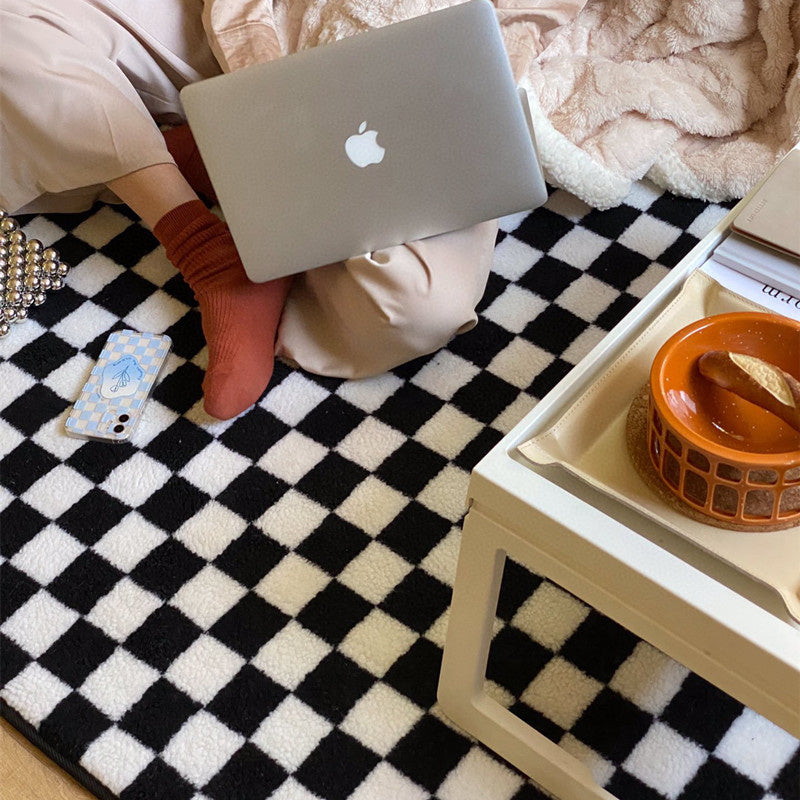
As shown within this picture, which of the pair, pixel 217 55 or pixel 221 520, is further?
pixel 217 55

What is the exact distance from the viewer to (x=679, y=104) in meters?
1.44

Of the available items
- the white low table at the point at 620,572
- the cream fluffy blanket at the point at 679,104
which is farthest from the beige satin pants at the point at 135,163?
the white low table at the point at 620,572

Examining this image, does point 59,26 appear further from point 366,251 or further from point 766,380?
point 766,380

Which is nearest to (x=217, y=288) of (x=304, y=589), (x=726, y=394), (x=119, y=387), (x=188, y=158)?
(x=119, y=387)

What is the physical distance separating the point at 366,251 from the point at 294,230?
0.33ft

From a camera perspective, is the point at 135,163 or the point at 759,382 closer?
the point at 759,382

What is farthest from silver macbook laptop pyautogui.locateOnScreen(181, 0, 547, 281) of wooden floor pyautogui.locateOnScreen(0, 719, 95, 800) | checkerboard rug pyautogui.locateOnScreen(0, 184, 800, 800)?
wooden floor pyautogui.locateOnScreen(0, 719, 95, 800)

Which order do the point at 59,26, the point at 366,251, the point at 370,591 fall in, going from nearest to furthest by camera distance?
the point at 370,591, the point at 366,251, the point at 59,26

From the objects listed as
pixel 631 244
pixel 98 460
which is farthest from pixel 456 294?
pixel 98 460

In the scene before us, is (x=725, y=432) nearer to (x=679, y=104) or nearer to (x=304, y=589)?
(x=304, y=589)

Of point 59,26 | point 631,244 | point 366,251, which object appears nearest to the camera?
point 366,251

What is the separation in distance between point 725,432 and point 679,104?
3.00ft

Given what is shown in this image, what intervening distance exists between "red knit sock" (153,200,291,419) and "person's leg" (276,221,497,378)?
0.15ft

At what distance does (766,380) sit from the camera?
2.16ft
